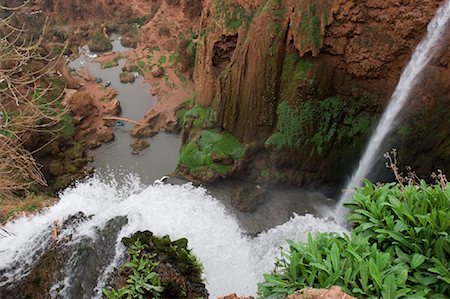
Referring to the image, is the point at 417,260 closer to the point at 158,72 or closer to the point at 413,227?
the point at 413,227

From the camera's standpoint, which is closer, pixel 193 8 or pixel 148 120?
pixel 148 120

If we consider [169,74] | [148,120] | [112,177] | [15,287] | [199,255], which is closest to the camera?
[15,287]

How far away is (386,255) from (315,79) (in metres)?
6.34

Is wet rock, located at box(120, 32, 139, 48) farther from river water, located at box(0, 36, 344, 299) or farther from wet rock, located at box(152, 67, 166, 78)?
river water, located at box(0, 36, 344, 299)

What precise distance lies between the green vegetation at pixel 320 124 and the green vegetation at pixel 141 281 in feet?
15.0

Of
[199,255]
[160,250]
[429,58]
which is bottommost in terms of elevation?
[199,255]

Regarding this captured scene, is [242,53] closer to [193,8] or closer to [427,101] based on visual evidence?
[427,101]

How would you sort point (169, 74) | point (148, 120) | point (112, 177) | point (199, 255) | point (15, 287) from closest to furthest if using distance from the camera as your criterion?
point (15, 287), point (199, 255), point (112, 177), point (148, 120), point (169, 74)

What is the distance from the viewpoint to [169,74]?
15422mm

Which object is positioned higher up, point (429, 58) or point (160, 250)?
point (429, 58)

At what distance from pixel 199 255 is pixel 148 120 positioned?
6.66m

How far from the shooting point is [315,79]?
28.2 feet

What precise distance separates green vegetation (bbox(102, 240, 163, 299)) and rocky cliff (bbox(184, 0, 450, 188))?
4148 mm

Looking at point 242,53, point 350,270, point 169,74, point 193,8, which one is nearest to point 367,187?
point 350,270
